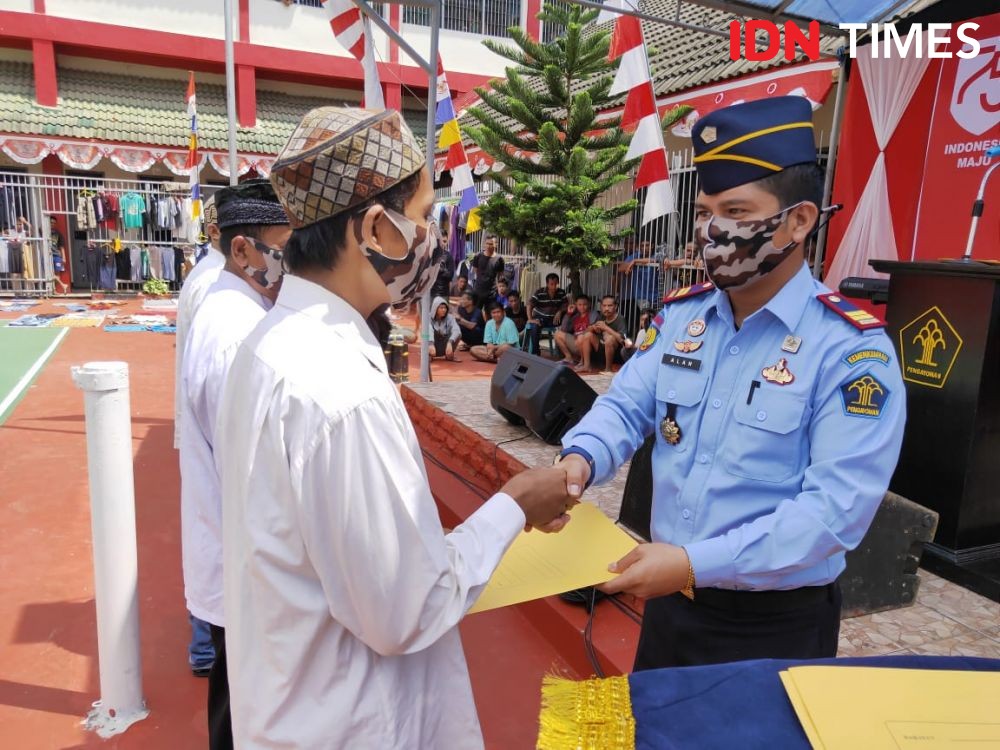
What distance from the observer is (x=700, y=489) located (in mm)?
1641

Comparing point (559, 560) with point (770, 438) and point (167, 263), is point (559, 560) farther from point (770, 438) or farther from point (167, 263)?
point (167, 263)

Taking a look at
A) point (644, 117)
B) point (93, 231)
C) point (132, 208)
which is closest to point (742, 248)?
point (644, 117)

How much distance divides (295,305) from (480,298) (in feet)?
37.1

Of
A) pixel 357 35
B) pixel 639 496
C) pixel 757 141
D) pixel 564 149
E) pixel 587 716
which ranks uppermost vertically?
pixel 357 35

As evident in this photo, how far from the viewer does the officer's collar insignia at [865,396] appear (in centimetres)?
142

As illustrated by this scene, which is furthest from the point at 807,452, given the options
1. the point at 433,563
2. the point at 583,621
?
the point at 583,621

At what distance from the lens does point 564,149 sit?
10203 mm

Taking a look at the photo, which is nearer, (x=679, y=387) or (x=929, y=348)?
(x=679, y=387)

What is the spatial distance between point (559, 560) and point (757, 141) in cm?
102

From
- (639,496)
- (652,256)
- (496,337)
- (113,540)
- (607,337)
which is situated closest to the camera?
(113,540)

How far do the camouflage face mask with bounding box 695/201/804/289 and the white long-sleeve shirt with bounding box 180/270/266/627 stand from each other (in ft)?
4.73

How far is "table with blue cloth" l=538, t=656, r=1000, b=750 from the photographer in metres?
1.07

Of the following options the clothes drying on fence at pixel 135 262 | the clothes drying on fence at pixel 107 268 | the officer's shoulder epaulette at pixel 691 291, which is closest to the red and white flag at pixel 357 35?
the officer's shoulder epaulette at pixel 691 291

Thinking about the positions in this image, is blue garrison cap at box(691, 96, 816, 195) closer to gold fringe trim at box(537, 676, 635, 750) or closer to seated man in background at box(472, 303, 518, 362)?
gold fringe trim at box(537, 676, 635, 750)
